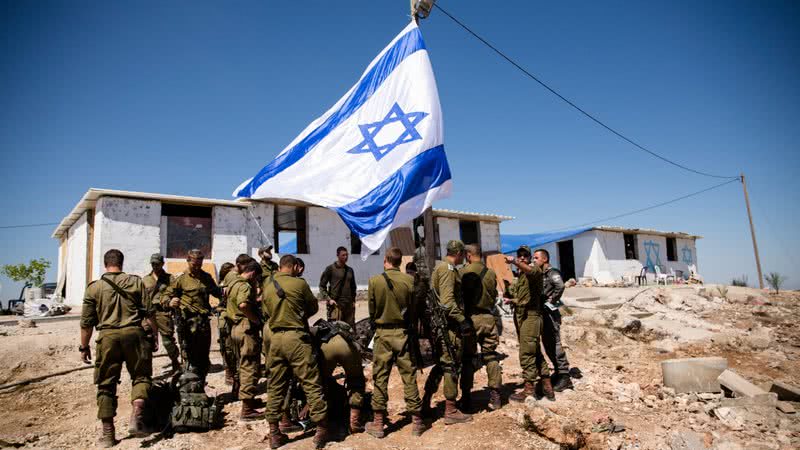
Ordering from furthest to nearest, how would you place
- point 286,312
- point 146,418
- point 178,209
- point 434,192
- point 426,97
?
point 178,209, point 426,97, point 434,192, point 146,418, point 286,312

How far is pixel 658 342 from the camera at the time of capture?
9055 mm

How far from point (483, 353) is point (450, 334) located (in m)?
0.59

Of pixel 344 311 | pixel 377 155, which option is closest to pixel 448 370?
pixel 344 311

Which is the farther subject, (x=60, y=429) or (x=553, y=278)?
(x=553, y=278)

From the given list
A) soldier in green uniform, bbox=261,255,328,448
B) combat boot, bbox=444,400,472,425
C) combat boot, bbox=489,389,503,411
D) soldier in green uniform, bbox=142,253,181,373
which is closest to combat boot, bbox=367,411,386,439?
soldier in green uniform, bbox=261,255,328,448

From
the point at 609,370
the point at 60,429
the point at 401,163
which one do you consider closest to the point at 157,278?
the point at 60,429

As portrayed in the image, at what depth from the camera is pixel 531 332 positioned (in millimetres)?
5410

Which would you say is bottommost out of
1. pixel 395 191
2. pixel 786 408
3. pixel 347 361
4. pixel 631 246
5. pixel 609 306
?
pixel 786 408

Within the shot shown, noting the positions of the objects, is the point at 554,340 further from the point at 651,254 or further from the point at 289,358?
the point at 651,254

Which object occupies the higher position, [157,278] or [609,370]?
[157,278]

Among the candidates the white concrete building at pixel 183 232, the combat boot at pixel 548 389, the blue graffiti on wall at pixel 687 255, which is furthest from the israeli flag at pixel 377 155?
the blue graffiti on wall at pixel 687 255

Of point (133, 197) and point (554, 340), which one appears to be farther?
point (133, 197)

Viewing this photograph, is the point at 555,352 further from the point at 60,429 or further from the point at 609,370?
the point at 60,429

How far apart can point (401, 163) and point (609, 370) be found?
4771mm
